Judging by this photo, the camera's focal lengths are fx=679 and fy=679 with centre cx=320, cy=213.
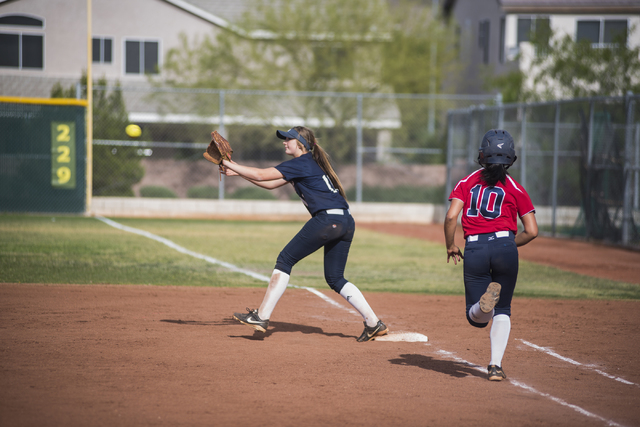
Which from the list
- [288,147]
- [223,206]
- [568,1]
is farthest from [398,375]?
[568,1]

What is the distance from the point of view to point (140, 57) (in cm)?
2870

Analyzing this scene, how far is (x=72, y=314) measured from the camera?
7.33 metres

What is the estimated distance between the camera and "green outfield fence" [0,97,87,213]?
18703 millimetres

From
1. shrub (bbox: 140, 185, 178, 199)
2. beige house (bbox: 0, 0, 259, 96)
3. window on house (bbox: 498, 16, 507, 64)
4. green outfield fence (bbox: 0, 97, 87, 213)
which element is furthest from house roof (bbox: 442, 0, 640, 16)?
green outfield fence (bbox: 0, 97, 87, 213)

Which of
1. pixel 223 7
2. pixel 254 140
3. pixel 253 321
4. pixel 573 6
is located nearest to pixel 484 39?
pixel 573 6

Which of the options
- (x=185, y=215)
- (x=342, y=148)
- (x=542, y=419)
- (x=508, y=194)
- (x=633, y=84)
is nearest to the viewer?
(x=542, y=419)

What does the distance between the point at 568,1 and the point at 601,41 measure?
2116 millimetres

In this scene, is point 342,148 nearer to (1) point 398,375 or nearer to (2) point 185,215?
(2) point 185,215

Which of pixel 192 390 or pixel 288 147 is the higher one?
pixel 288 147

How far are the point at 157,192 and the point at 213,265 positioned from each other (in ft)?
34.4

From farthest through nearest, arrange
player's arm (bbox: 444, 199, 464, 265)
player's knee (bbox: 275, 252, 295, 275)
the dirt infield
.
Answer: player's knee (bbox: 275, 252, 295, 275)
player's arm (bbox: 444, 199, 464, 265)
the dirt infield

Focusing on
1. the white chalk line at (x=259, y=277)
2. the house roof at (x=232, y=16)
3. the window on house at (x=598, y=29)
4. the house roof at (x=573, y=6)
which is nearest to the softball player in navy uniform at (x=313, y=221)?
the white chalk line at (x=259, y=277)

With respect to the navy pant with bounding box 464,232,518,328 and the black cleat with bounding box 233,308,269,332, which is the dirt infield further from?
the navy pant with bounding box 464,232,518,328

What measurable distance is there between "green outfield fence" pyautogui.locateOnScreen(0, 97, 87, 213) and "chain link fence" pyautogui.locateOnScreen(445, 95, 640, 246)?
36.3 ft
